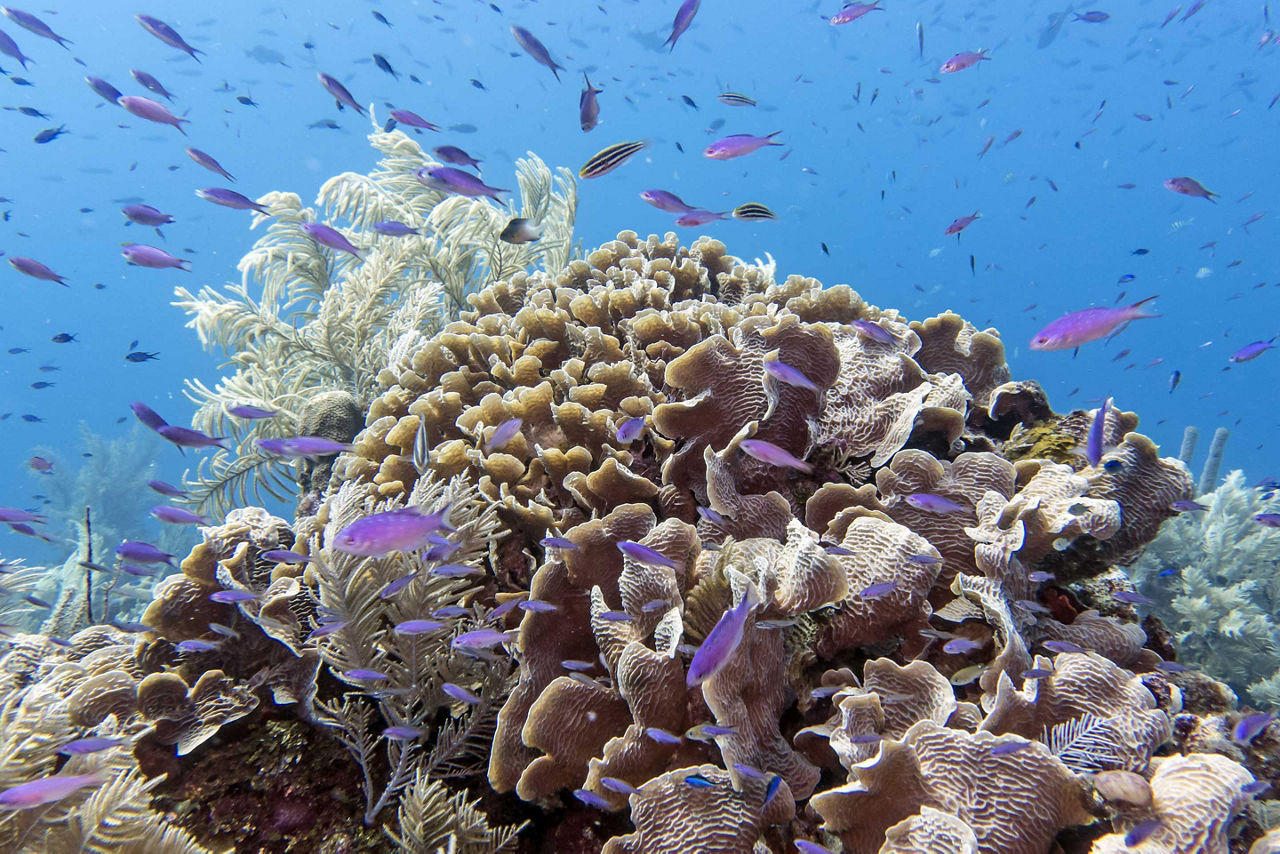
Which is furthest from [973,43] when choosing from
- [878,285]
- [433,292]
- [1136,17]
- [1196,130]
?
[433,292]

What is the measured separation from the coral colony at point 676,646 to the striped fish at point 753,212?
1916mm

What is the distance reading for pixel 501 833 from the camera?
191 cm

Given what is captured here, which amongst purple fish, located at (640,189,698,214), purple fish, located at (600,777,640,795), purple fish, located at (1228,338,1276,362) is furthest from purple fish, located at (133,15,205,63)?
purple fish, located at (1228,338,1276,362)

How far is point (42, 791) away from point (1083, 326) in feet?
15.3

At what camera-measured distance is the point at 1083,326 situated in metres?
3.21

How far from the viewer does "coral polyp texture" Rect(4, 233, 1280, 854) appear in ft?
5.37

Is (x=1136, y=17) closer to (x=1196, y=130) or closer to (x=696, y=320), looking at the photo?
(x=1196, y=130)

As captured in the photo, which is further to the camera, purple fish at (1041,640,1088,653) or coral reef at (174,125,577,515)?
coral reef at (174,125,577,515)

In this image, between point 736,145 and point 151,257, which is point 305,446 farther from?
point 736,145

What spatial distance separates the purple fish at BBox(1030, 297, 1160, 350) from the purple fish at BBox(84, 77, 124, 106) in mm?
8192

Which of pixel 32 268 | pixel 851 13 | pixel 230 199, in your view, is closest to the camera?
pixel 230 199

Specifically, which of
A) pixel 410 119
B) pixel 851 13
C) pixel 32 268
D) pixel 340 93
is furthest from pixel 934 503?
pixel 851 13

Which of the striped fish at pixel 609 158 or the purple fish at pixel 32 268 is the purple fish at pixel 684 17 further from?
the purple fish at pixel 32 268

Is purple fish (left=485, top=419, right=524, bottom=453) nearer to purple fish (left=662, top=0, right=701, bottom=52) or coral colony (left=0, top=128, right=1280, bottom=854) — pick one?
coral colony (left=0, top=128, right=1280, bottom=854)
